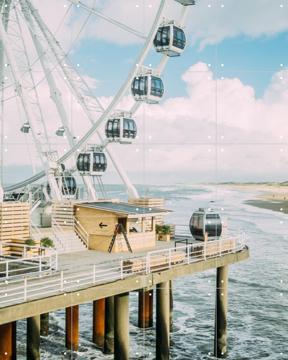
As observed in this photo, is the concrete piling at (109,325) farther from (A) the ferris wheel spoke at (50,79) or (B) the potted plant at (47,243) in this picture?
(A) the ferris wheel spoke at (50,79)

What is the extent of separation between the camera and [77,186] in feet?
146

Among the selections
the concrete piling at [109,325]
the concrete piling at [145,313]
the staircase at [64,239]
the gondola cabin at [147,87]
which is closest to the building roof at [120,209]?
the staircase at [64,239]

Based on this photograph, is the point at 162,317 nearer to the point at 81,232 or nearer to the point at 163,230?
the point at 81,232

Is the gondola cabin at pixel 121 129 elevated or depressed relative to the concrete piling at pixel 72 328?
elevated

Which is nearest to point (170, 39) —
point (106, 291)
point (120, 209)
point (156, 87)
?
point (156, 87)

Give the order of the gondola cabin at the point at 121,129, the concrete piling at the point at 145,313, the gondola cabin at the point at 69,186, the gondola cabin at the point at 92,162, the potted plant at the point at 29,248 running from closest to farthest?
the potted plant at the point at 29,248, the concrete piling at the point at 145,313, the gondola cabin at the point at 121,129, the gondola cabin at the point at 92,162, the gondola cabin at the point at 69,186

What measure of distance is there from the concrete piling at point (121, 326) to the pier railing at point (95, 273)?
962 millimetres

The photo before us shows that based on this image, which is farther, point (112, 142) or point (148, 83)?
point (112, 142)

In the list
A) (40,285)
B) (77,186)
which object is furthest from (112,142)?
(40,285)

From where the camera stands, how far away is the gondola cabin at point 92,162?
42.2 metres

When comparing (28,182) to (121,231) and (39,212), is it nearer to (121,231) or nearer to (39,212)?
(39,212)

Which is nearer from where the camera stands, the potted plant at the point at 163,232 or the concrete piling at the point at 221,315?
the concrete piling at the point at 221,315

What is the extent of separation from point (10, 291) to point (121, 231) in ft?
37.9

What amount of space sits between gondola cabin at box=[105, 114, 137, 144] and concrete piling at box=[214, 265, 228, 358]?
1168 cm
